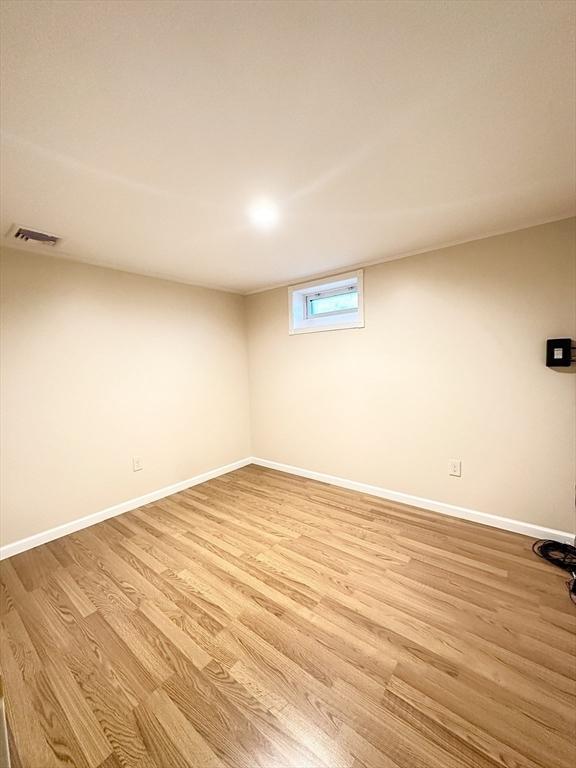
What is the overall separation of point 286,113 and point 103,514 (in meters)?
3.10

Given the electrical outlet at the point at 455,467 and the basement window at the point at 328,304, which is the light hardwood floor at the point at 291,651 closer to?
the electrical outlet at the point at 455,467

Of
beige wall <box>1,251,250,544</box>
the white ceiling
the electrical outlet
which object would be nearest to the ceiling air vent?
the white ceiling

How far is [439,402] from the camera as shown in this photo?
2.53m

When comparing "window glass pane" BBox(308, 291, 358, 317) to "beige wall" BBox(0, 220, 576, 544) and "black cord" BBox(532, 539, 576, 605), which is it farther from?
"black cord" BBox(532, 539, 576, 605)

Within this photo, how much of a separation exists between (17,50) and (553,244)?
280 cm

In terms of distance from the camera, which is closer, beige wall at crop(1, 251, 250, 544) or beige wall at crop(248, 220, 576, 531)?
beige wall at crop(248, 220, 576, 531)

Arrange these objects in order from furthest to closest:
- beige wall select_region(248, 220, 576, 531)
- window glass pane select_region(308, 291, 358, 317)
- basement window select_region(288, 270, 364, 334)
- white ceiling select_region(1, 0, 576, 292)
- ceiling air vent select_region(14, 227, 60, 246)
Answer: window glass pane select_region(308, 291, 358, 317), basement window select_region(288, 270, 364, 334), beige wall select_region(248, 220, 576, 531), ceiling air vent select_region(14, 227, 60, 246), white ceiling select_region(1, 0, 576, 292)

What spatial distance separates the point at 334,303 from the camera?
10.9 ft

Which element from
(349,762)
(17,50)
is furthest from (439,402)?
(17,50)

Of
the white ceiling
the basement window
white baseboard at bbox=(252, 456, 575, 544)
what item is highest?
the white ceiling

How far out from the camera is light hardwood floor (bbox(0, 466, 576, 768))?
103cm

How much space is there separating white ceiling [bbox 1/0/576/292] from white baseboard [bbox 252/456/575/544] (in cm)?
216

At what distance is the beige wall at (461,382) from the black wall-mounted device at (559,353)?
3.4 inches

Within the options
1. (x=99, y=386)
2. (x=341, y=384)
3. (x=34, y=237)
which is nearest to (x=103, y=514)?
(x=99, y=386)
